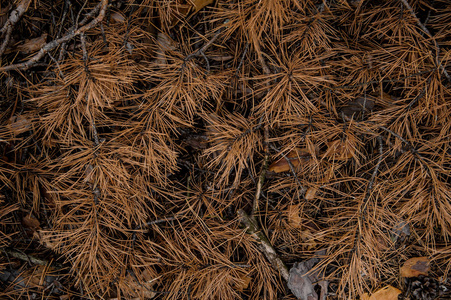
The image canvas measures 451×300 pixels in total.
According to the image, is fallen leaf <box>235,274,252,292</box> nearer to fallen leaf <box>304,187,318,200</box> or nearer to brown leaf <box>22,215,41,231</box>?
fallen leaf <box>304,187,318,200</box>

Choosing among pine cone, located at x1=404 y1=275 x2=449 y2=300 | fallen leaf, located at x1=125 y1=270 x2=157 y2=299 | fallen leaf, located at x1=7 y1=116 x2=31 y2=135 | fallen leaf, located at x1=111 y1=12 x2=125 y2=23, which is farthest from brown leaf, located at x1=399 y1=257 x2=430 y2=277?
fallen leaf, located at x1=7 y1=116 x2=31 y2=135

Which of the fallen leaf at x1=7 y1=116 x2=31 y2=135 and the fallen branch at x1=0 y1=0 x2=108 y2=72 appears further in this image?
the fallen leaf at x1=7 y1=116 x2=31 y2=135

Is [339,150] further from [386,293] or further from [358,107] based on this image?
[386,293]

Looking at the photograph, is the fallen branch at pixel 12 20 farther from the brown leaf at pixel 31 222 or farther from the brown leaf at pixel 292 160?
the brown leaf at pixel 292 160

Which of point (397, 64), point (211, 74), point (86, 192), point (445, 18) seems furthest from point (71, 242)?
point (445, 18)

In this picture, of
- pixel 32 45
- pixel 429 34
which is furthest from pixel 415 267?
pixel 32 45

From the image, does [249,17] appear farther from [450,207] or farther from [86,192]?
[450,207]

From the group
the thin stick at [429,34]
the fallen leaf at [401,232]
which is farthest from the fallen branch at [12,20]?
the fallen leaf at [401,232]

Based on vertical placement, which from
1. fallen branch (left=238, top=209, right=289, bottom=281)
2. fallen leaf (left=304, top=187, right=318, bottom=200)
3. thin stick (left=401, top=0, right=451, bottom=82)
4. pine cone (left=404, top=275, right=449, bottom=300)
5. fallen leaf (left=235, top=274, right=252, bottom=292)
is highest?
thin stick (left=401, top=0, right=451, bottom=82)
